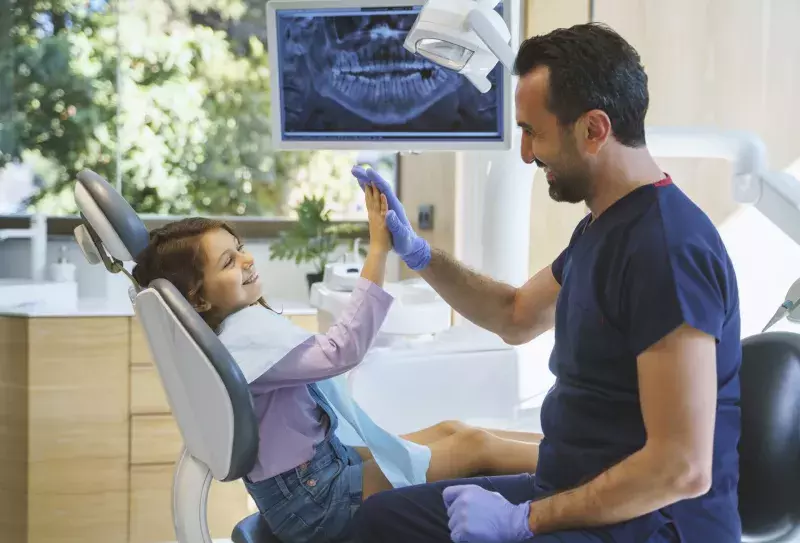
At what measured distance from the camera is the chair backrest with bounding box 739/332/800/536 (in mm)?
1356

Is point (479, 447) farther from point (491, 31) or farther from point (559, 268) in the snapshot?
point (491, 31)

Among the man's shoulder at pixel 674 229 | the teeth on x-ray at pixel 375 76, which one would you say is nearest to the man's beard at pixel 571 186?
the man's shoulder at pixel 674 229

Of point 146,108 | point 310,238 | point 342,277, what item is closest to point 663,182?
point 342,277

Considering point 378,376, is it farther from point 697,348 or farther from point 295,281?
point 295,281

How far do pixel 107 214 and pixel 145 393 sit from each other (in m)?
2.07

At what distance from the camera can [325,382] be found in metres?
1.69

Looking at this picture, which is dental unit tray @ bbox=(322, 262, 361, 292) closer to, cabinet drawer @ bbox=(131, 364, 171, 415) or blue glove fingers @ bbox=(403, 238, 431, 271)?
blue glove fingers @ bbox=(403, 238, 431, 271)

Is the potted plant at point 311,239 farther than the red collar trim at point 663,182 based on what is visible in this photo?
Yes

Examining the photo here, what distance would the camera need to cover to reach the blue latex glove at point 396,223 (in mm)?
1635

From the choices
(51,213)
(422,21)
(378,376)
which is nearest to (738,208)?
(378,376)

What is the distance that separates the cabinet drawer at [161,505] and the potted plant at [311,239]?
2.89 ft

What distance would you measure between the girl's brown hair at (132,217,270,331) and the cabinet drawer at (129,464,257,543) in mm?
1960

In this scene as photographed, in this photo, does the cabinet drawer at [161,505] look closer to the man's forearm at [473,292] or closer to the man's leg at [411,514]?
the man's forearm at [473,292]

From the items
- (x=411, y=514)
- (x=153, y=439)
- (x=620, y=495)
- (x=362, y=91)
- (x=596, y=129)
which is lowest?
(x=153, y=439)
